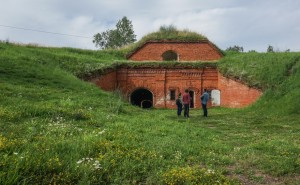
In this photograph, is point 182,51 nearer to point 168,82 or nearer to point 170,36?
point 170,36

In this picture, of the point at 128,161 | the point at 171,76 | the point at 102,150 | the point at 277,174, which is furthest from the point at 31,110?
the point at 171,76

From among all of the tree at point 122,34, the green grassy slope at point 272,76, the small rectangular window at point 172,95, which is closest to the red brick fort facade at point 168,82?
the small rectangular window at point 172,95

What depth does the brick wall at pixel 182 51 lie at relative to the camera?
3066cm

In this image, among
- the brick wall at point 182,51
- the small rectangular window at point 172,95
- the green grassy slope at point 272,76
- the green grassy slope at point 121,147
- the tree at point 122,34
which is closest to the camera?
the green grassy slope at point 121,147

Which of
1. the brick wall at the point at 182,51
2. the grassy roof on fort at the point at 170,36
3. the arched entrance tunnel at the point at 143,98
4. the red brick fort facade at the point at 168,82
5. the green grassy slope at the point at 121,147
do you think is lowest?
the green grassy slope at the point at 121,147

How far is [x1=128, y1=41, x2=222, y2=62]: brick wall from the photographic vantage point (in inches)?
1207

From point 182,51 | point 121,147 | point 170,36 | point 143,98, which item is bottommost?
point 121,147

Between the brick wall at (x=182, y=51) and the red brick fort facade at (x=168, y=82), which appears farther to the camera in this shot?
the brick wall at (x=182, y=51)

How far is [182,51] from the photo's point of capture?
31.0m

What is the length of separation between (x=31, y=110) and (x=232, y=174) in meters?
6.05

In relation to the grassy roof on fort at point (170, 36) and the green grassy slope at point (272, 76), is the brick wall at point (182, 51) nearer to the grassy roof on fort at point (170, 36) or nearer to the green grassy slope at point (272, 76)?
the grassy roof on fort at point (170, 36)

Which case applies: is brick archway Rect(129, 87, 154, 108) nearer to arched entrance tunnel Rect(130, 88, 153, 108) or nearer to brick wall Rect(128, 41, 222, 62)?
arched entrance tunnel Rect(130, 88, 153, 108)

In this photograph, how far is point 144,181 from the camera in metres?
6.32

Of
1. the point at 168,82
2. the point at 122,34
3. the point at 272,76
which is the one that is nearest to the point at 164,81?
the point at 168,82
